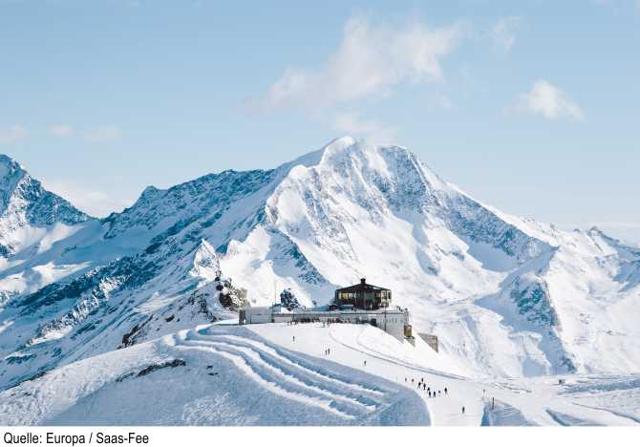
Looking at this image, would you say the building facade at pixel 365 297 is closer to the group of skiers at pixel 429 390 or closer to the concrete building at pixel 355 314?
the concrete building at pixel 355 314

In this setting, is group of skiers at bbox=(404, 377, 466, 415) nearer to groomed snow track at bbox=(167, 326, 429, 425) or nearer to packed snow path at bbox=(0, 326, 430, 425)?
groomed snow track at bbox=(167, 326, 429, 425)

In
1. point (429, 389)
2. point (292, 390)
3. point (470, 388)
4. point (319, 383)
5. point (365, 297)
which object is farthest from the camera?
point (365, 297)

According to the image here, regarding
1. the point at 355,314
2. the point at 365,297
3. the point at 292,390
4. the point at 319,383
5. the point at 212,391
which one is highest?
the point at 365,297

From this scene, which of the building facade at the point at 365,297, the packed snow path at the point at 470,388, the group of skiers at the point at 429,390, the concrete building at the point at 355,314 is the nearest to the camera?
the packed snow path at the point at 470,388

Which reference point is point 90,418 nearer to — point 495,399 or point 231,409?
point 231,409

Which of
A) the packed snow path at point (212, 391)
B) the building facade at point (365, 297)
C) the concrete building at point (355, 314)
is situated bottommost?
the packed snow path at point (212, 391)

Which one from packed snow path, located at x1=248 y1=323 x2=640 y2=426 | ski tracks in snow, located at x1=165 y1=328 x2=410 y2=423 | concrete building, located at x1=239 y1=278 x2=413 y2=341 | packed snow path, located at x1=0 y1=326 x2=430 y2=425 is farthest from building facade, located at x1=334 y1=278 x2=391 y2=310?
ski tracks in snow, located at x1=165 y1=328 x2=410 y2=423

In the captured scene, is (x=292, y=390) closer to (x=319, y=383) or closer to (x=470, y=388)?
(x=319, y=383)

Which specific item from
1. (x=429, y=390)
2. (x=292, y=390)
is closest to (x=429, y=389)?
(x=429, y=390)

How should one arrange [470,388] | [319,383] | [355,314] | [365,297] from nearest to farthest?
[470,388], [319,383], [355,314], [365,297]

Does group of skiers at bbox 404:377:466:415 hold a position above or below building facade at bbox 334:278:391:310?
below

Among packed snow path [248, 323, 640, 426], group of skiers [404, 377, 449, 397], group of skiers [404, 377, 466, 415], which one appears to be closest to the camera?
packed snow path [248, 323, 640, 426]

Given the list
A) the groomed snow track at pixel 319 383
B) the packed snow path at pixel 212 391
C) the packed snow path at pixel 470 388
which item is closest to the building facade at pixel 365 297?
the packed snow path at pixel 470 388

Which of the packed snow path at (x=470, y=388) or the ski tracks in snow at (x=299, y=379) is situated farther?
the ski tracks in snow at (x=299, y=379)
